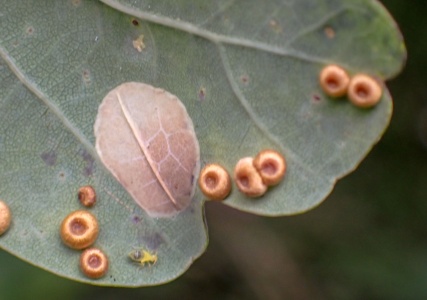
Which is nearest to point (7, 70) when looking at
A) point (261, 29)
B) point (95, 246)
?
point (95, 246)

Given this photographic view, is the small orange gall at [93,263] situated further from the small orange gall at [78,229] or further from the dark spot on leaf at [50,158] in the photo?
the dark spot on leaf at [50,158]

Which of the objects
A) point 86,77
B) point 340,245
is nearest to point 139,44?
point 86,77

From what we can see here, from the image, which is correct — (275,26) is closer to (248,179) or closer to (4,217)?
(248,179)

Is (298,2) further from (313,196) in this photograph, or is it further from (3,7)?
(3,7)

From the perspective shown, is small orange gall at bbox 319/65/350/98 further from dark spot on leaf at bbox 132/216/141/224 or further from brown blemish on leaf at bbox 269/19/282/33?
dark spot on leaf at bbox 132/216/141/224

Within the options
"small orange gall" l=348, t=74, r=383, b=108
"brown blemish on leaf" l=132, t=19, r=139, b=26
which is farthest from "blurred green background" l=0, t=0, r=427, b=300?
"brown blemish on leaf" l=132, t=19, r=139, b=26

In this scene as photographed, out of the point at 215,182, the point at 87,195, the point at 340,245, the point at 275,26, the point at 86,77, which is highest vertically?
the point at 275,26
